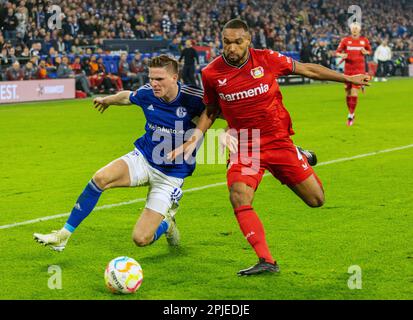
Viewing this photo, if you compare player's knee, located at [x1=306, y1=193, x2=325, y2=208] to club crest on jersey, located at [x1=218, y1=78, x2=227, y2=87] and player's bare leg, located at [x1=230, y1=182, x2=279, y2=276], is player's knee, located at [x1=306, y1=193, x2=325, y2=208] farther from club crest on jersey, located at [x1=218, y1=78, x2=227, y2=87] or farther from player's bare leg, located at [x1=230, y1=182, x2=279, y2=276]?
club crest on jersey, located at [x1=218, y1=78, x2=227, y2=87]

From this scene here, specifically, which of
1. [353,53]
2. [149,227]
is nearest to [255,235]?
[149,227]

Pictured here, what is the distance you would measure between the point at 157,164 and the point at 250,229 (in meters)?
1.30

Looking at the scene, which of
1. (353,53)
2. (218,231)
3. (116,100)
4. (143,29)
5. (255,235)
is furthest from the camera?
(143,29)

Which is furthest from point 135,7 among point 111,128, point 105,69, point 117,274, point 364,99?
point 117,274

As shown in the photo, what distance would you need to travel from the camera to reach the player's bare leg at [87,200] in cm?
714

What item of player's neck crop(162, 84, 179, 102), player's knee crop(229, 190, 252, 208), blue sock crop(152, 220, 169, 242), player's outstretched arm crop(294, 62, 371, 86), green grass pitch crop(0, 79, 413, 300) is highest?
player's outstretched arm crop(294, 62, 371, 86)

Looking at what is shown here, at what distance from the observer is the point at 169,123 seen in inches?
295

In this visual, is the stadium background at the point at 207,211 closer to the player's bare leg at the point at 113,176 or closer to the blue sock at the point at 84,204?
the blue sock at the point at 84,204

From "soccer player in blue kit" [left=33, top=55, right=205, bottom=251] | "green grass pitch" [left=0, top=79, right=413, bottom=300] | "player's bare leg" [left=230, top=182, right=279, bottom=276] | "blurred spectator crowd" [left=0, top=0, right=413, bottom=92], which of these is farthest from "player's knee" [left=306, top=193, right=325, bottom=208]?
"blurred spectator crowd" [left=0, top=0, right=413, bottom=92]

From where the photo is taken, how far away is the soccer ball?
241 inches

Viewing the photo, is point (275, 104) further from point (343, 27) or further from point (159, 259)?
point (343, 27)

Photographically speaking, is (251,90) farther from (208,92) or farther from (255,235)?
(255,235)

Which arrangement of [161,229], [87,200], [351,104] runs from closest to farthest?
[87,200] → [161,229] → [351,104]

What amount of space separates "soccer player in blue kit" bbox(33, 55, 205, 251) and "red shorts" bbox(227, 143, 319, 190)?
0.73 metres
